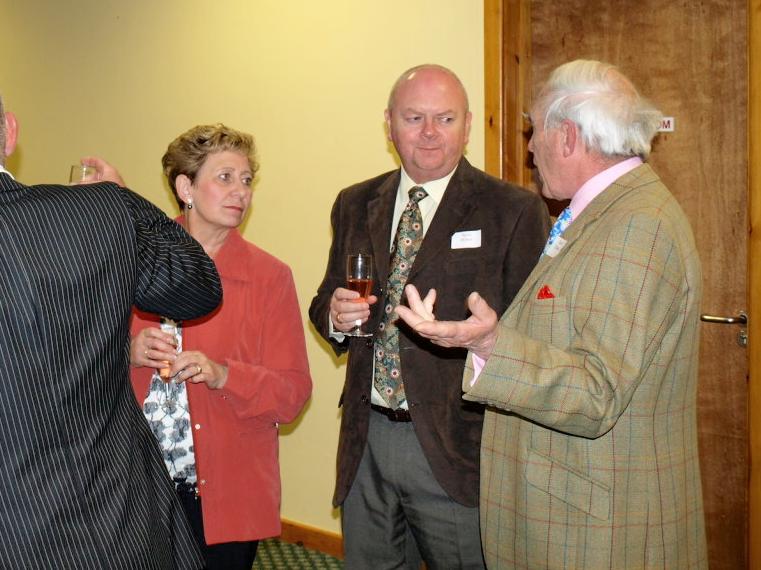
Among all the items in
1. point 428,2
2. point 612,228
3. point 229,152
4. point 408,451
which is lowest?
point 408,451

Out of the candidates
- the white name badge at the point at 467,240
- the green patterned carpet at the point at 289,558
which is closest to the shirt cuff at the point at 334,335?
the white name badge at the point at 467,240

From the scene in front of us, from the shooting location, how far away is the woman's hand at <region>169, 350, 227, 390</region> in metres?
2.21

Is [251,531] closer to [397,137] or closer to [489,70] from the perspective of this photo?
[397,137]

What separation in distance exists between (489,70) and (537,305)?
5.77 ft

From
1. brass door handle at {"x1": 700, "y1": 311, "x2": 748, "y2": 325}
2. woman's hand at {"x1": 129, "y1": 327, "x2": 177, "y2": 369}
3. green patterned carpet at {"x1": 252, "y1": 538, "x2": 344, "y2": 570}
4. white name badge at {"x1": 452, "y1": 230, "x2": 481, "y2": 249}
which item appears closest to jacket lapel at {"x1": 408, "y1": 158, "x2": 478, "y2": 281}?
white name badge at {"x1": 452, "y1": 230, "x2": 481, "y2": 249}

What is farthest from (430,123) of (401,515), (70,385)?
(70,385)

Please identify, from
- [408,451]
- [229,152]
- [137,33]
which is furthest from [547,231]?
[137,33]

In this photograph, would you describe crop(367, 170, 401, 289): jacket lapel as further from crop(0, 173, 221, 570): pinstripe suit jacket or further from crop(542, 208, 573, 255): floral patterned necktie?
crop(0, 173, 221, 570): pinstripe suit jacket

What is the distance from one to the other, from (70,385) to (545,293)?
41.0 inches

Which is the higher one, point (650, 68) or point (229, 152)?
point (650, 68)

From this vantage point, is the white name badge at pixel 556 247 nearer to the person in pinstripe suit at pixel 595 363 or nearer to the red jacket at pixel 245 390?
the person in pinstripe suit at pixel 595 363

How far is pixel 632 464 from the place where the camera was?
1705mm

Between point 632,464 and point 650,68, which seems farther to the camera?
point 650,68

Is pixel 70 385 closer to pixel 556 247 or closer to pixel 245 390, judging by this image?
pixel 245 390
